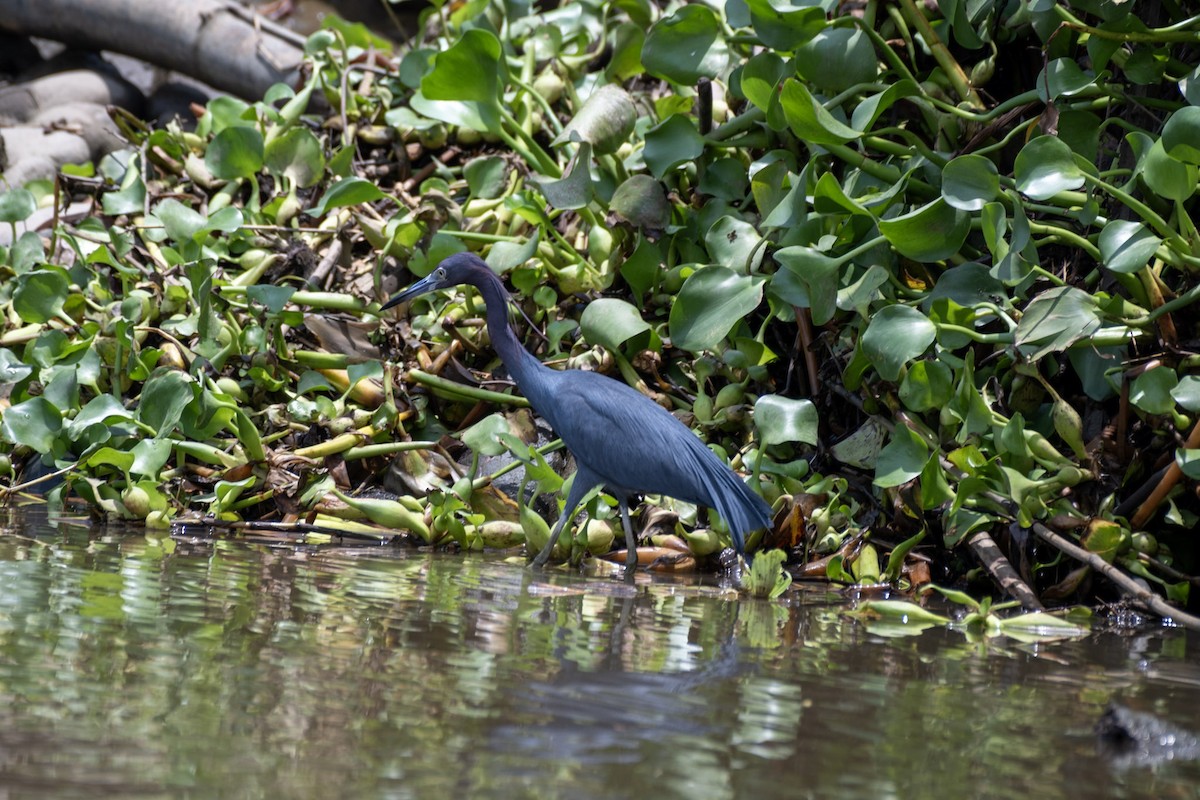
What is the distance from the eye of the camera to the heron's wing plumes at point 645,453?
13.3ft

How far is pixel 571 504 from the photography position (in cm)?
430

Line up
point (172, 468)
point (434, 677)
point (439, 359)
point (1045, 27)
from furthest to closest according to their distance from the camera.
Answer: point (439, 359) < point (172, 468) < point (1045, 27) < point (434, 677)

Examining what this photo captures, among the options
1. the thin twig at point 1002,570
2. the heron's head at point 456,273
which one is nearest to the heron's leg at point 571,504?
the heron's head at point 456,273

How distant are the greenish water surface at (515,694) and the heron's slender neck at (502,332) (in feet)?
3.77

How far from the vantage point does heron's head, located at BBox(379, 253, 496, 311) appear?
15.5 feet

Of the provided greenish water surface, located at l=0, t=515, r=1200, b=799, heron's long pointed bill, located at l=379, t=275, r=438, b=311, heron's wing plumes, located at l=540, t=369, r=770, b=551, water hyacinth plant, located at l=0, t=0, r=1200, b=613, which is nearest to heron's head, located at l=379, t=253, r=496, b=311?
heron's long pointed bill, located at l=379, t=275, r=438, b=311

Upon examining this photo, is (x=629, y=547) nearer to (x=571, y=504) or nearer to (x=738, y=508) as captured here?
(x=571, y=504)

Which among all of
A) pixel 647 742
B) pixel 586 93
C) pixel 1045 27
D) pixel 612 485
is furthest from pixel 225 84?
pixel 647 742

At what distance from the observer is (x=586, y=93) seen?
6.01 meters

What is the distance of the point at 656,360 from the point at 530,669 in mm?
2439

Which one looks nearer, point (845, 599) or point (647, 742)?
point (647, 742)

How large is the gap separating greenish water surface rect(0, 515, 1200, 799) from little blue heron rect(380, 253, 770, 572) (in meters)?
0.48

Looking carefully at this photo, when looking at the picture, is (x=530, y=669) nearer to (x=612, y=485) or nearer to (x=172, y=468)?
(x=612, y=485)

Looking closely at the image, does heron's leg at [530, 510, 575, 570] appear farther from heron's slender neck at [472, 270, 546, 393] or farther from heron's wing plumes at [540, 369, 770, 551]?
heron's slender neck at [472, 270, 546, 393]
